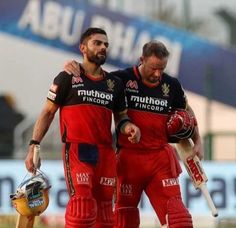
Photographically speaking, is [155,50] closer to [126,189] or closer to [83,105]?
[83,105]

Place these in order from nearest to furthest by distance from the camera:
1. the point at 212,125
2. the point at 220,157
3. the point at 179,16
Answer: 1. the point at 220,157
2. the point at 212,125
3. the point at 179,16

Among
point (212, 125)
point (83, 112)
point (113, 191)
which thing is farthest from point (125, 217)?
point (212, 125)

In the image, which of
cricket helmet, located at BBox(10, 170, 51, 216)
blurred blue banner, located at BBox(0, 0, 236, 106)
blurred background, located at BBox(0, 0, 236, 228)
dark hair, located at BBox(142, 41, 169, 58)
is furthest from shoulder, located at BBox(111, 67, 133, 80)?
blurred blue banner, located at BBox(0, 0, 236, 106)

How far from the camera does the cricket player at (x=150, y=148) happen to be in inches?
358

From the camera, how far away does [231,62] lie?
25625mm

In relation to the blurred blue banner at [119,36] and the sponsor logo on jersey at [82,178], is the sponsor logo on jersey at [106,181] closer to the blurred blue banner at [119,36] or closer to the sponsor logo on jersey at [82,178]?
the sponsor logo on jersey at [82,178]

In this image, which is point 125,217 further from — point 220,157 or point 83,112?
point 220,157

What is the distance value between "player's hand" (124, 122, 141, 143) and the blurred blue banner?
16.0 meters

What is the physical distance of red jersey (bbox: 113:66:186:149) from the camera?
359 inches

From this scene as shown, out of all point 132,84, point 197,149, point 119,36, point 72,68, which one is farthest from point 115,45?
point 72,68

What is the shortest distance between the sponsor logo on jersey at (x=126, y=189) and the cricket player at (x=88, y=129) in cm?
35

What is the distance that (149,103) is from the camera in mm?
9109

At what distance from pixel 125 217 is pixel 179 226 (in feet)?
1.97

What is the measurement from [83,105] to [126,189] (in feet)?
3.28
